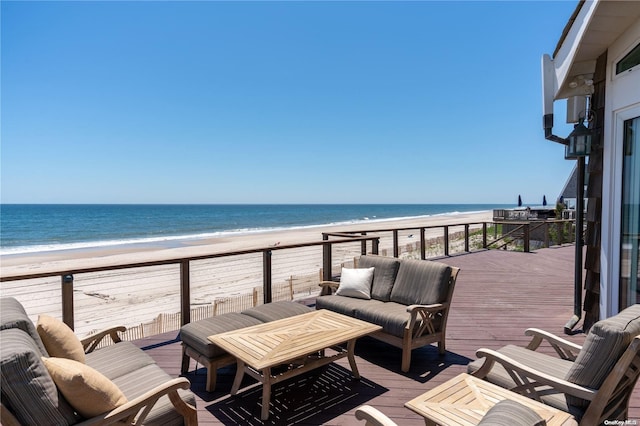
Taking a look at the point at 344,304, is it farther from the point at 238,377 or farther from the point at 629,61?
the point at 629,61

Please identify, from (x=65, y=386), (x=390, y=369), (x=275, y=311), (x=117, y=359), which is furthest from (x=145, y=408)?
(x=390, y=369)

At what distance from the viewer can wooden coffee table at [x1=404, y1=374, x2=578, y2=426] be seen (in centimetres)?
149

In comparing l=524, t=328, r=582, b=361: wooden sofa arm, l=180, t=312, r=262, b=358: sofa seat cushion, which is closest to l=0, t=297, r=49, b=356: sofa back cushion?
l=180, t=312, r=262, b=358: sofa seat cushion

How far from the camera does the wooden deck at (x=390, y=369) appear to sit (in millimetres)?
2283

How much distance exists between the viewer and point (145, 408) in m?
1.62

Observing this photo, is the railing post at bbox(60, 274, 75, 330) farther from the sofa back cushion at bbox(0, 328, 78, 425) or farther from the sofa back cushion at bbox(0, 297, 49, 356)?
the sofa back cushion at bbox(0, 328, 78, 425)

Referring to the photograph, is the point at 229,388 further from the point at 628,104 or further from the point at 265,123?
the point at 265,123

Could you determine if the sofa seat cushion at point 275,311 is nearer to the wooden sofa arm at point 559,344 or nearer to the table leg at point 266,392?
the table leg at point 266,392

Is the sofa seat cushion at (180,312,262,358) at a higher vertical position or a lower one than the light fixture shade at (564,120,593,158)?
lower

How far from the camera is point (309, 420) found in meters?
2.20

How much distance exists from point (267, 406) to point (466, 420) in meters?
1.30

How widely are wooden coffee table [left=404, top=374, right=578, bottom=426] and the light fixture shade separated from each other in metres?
3.00

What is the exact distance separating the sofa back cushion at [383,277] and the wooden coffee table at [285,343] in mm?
847

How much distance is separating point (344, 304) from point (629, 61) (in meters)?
3.49
